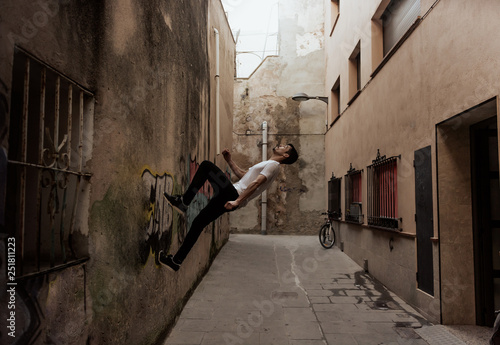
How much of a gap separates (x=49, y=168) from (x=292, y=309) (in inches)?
178

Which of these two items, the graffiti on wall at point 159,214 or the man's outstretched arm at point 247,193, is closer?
the man's outstretched arm at point 247,193

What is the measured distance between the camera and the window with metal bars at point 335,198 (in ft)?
40.0

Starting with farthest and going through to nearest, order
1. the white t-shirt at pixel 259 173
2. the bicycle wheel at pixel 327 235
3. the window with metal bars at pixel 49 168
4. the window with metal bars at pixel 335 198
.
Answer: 1. the window with metal bars at pixel 335 198
2. the bicycle wheel at pixel 327 235
3. the white t-shirt at pixel 259 173
4. the window with metal bars at pixel 49 168

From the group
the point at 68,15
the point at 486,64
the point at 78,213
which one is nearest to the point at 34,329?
the point at 78,213

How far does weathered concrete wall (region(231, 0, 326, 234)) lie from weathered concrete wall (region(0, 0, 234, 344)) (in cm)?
1002

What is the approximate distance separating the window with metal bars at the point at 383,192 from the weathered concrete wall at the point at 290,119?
7.09m

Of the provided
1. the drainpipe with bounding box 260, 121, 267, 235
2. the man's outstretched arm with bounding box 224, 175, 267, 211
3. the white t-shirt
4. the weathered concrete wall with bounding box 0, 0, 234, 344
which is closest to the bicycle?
the drainpipe with bounding box 260, 121, 267, 235

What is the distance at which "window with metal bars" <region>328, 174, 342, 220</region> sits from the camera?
40.0 feet

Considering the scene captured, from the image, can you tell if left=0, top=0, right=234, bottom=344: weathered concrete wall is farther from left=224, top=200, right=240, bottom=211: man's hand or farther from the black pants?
left=224, top=200, right=240, bottom=211: man's hand

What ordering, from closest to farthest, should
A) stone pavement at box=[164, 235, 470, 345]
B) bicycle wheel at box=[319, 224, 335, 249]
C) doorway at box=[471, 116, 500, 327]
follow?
stone pavement at box=[164, 235, 470, 345]
doorway at box=[471, 116, 500, 327]
bicycle wheel at box=[319, 224, 335, 249]

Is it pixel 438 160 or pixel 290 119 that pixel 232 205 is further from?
pixel 290 119

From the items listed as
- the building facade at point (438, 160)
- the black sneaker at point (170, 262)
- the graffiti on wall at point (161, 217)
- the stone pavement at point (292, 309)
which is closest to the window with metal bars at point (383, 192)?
the building facade at point (438, 160)

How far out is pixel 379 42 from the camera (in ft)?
27.6

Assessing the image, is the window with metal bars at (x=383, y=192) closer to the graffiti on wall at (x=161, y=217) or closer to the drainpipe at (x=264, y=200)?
the graffiti on wall at (x=161, y=217)
